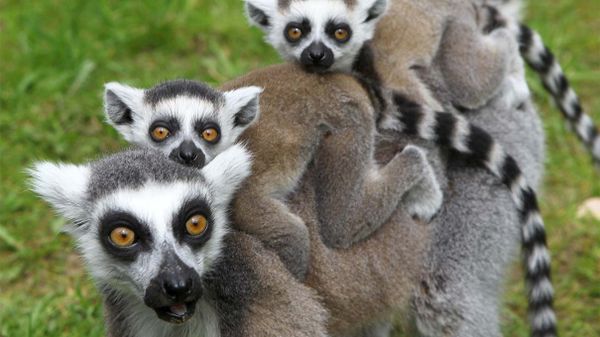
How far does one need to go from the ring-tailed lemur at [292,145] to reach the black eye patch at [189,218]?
0.41 m

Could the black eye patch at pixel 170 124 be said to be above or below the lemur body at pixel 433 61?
below

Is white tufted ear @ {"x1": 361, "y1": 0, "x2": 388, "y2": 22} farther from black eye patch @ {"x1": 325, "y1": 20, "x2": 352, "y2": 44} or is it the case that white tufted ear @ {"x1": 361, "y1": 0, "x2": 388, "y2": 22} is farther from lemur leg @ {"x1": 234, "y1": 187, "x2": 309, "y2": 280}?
lemur leg @ {"x1": 234, "y1": 187, "x2": 309, "y2": 280}

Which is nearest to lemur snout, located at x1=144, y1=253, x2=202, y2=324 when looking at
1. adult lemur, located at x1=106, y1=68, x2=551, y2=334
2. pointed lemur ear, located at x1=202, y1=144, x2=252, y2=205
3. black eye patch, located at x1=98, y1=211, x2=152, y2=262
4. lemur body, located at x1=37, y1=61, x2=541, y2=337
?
black eye patch, located at x1=98, y1=211, x2=152, y2=262

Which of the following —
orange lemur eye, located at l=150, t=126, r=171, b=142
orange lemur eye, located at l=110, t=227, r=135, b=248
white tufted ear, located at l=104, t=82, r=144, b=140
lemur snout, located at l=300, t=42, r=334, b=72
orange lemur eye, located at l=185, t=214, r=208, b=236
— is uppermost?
lemur snout, located at l=300, t=42, r=334, b=72

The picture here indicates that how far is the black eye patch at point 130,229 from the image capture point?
3.55 metres

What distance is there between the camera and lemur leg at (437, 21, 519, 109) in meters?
5.09

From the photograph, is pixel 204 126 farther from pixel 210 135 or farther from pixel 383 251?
pixel 383 251

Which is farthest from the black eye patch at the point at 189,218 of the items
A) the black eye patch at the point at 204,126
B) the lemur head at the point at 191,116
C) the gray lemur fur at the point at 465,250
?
the gray lemur fur at the point at 465,250

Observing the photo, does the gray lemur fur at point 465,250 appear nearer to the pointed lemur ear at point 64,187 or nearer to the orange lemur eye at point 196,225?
the orange lemur eye at point 196,225

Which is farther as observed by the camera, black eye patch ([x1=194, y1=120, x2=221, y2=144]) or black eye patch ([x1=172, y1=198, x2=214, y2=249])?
black eye patch ([x1=194, y1=120, x2=221, y2=144])

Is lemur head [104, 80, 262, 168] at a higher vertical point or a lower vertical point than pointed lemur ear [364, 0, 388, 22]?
lower

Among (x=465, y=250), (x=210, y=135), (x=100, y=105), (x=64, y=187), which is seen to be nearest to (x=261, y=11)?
(x=210, y=135)

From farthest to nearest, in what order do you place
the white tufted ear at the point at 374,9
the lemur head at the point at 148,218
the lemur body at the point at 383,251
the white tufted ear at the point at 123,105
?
the white tufted ear at the point at 374,9 → the white tufted ear at the point at 123,105 → the lemur body at the point at 383,251 → the lemur head at the point at 148,218

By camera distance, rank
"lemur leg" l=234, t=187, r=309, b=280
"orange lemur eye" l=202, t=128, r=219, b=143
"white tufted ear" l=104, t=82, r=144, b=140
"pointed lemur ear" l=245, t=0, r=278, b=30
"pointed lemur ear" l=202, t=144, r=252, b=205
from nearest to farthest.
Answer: "pointed lemur ear" l=202, t=144, r=252, b=205 → "lemur leg" l=234, t=187, r=309, b=280 → "orange lemur eye" l=202, t=128, r=219, b=143 → "white tufted ear" l=104, t=82, r=144, b=140 → "pointed lemur ear" l=245, t=0, r=278, b=30
